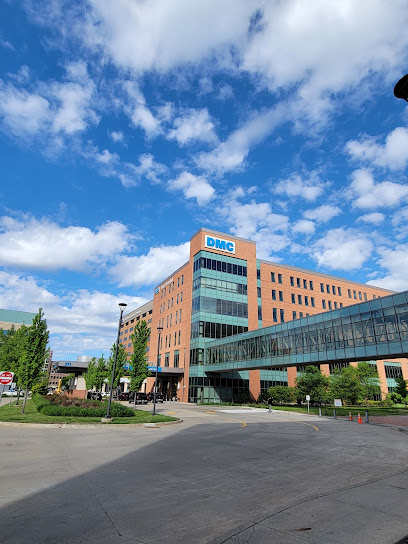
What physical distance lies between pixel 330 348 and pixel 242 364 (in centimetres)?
1689

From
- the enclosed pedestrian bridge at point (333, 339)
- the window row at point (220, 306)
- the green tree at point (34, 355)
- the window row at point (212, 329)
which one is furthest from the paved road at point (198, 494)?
the window row at point (220, 306)

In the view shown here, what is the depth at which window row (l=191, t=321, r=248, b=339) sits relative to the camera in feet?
192

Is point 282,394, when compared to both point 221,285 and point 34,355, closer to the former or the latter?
point 221,285

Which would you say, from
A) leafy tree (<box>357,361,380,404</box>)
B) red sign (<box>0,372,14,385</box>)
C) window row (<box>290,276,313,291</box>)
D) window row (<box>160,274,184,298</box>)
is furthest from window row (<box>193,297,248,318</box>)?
A: red sign (<box>0,372,14,385</box>)

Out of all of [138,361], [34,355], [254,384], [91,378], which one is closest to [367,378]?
[254,384]

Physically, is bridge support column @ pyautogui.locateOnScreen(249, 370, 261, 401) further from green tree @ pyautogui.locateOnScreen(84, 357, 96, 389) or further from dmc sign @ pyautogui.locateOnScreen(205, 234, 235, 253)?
green tree @ pyautogui.locateOnScreen(84, 357, 96, 389)

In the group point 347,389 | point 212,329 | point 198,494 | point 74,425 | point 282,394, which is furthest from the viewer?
point 212,329

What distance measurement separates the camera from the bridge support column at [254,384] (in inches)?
2341

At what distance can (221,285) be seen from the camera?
61.5 m

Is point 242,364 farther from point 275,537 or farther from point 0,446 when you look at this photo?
point 275,537

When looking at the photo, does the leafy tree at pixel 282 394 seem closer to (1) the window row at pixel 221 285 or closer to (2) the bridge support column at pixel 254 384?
(2) the bridge support column at pixel 254 384

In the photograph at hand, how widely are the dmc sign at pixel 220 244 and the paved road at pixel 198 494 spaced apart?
4936 cm

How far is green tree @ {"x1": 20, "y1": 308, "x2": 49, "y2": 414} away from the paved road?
15.2 meters

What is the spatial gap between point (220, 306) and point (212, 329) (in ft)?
14.1
